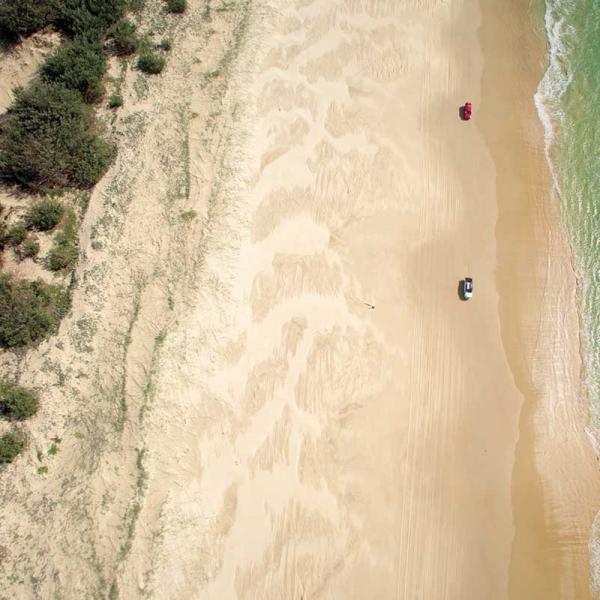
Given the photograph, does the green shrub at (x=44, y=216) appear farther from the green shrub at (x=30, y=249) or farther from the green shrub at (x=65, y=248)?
the green shrub at (x=30, y=249)

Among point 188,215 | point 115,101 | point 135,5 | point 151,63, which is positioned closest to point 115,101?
point 115,101

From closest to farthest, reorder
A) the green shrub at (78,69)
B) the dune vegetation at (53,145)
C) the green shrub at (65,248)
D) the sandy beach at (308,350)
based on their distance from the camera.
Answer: the sandy beach at (308,350)
the dune vegetation at (53,145)
the green shrub at (65,248)
the green shrub at (78,69)

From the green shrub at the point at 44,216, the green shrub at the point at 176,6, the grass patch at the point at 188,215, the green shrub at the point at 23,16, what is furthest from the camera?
the green shrub at the point at 176,6

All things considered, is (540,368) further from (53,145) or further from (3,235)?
(3,235)

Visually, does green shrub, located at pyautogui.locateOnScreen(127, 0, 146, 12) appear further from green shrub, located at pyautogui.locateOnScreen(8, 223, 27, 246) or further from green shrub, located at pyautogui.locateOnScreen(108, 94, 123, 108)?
green shrub, located at pyautogui.locateOnScreen(8, 223, 27, 246)

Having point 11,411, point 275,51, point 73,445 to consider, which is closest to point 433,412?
point 73,445

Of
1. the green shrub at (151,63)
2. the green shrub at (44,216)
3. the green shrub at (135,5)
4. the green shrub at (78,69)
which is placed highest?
the green shrub at (135,5)

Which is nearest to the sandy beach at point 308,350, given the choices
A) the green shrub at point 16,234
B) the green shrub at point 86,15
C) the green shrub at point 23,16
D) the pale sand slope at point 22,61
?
the green shrub at point 16,234
